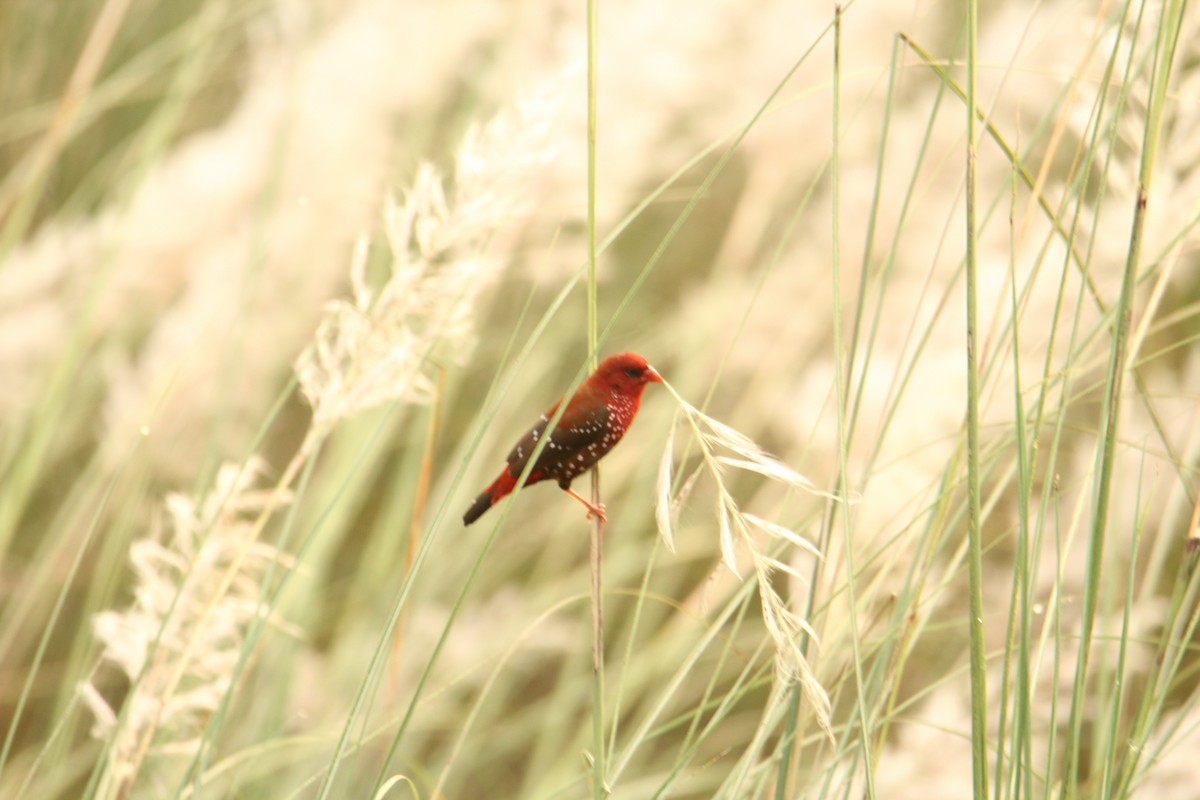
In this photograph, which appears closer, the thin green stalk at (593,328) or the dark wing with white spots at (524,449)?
the thin green stalk at (593,328)

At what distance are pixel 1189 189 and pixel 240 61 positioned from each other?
2.69 metres

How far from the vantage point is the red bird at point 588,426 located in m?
1.18

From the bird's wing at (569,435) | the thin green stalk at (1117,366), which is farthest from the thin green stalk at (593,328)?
the thin green stalk at (1117,366)

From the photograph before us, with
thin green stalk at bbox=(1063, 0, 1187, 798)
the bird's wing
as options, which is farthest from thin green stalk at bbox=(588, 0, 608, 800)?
thin green stalk at bbox=(1063, 0, 1187, 798)

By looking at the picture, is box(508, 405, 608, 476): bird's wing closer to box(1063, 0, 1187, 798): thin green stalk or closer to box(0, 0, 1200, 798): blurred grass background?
box(0, 0, 1200, 798): blurred grass background

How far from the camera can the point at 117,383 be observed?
2.10 meters

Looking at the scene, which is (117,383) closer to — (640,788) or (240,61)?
(640,788)

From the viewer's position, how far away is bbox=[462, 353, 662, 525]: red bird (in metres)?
1.18

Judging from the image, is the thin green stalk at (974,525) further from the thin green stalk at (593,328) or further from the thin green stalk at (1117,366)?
the thin green stalk at (593,328)

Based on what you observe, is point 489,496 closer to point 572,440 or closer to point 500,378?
point 572,440

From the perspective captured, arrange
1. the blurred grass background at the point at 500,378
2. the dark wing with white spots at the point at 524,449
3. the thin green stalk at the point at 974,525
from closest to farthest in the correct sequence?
the thin green stalk at the point at 974,525 → the dark wing with white spots at the point at 524,449 → the blurred grass background at the point at 500,378

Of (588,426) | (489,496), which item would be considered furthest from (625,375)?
(489,496)

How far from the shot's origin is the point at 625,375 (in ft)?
4.02

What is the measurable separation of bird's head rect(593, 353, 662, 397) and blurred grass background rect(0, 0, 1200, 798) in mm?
207
